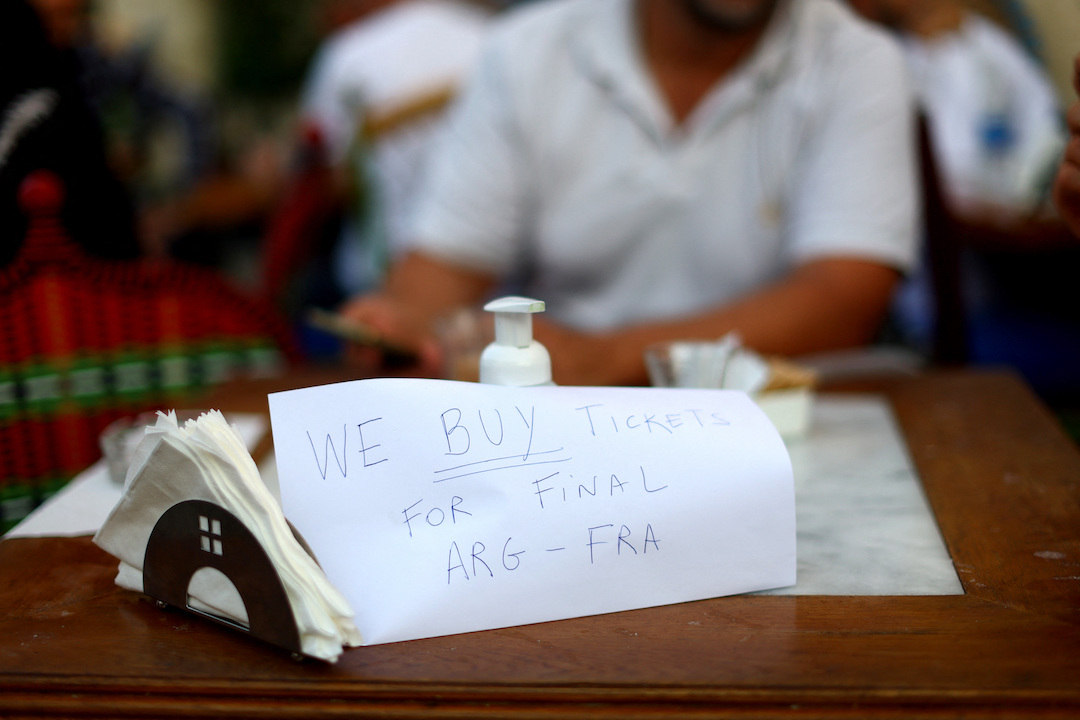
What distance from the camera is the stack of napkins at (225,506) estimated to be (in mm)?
533

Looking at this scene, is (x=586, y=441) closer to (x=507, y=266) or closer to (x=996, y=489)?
(x=996, y=489)

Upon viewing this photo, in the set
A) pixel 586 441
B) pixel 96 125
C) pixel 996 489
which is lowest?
pixel 996 489

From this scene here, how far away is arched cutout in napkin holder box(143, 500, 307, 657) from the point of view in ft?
1.77

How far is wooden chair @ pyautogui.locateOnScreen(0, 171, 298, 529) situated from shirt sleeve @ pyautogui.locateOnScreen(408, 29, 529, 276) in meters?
0.44

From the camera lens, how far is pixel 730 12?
140 cm

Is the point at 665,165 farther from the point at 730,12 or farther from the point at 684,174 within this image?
the point at 730,12

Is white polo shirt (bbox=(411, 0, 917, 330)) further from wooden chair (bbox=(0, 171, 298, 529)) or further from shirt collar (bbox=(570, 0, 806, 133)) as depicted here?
wooden chair (bbox=(0, 171, 298, 529))

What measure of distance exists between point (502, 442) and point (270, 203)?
3.24m

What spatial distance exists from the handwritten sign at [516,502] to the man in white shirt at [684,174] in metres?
0.67

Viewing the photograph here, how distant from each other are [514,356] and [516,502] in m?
0.10

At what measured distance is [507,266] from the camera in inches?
65.7

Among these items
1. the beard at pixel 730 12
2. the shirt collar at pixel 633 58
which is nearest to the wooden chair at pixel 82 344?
the shirt collar at pixel 633 58

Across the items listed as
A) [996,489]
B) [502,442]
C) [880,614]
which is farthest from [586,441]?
[996,489]

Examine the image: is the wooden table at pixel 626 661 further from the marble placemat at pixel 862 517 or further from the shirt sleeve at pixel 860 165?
the shirt sleeve at pixel 860 165
